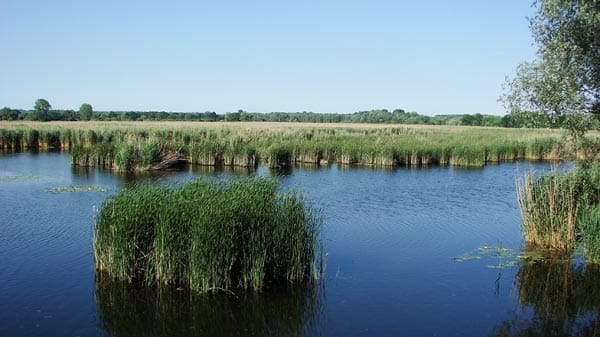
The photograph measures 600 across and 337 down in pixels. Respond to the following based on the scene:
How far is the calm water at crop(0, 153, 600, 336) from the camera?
9.92 m

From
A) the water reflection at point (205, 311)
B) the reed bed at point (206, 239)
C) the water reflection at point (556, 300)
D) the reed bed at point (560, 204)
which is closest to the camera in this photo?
the water reflection at point (205, 311)

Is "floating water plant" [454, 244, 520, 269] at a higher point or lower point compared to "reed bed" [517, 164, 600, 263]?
lower

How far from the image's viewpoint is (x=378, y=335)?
963cm

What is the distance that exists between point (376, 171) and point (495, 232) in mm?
17746

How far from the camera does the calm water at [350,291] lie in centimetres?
992

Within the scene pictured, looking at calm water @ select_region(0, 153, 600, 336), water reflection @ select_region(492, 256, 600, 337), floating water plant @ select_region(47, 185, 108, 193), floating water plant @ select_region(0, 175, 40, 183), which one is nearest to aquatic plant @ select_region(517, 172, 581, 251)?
water reflection @ select_region(492, 256, 600, 337)

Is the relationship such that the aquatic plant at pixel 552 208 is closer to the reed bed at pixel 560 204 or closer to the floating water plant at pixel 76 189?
the reed bed at pixel 560 204

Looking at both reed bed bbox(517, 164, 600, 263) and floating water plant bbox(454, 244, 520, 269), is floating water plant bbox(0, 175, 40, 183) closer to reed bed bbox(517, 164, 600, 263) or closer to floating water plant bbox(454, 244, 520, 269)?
floating water plant bbox(454, 244, 520, 269)

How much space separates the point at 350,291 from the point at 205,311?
10.4 ft

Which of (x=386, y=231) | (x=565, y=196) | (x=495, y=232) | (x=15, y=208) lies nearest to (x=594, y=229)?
(x=565, y=196)

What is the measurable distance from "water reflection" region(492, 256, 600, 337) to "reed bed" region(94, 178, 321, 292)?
4386mm

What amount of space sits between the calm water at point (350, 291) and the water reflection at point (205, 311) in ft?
0.07

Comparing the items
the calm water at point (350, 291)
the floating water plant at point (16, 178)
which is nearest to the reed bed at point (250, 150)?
the floating water plant at point (16, 178)

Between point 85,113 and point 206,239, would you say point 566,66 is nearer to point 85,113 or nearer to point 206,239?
point 206,239
